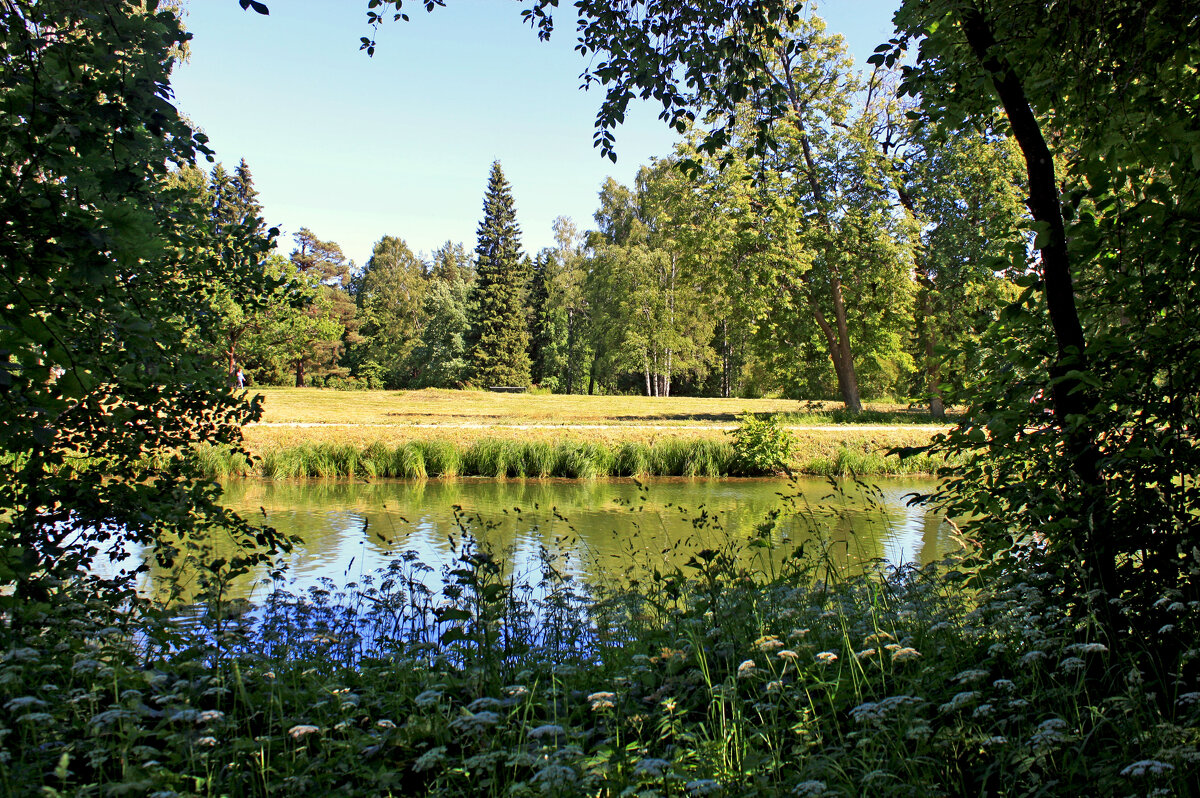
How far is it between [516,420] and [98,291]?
64.5 feet

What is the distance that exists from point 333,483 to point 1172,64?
14.1m

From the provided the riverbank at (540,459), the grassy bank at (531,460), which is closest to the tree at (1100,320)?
the grassy bank at (531,460)

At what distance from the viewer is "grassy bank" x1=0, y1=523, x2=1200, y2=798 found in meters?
2.10

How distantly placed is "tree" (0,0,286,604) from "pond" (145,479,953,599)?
1643 mm

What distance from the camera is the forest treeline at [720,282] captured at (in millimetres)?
21062

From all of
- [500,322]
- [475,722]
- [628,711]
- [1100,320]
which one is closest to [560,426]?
[1100,320]

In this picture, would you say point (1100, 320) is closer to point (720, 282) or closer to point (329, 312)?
point (720, 282)

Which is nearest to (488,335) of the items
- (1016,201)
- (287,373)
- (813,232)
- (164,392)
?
(287,373)

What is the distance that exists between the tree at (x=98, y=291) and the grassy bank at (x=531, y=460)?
10.6 m

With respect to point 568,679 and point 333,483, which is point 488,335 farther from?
point 568,679

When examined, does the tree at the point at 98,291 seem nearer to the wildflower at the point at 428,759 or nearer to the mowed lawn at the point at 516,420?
the wildflower at the point at 428,759

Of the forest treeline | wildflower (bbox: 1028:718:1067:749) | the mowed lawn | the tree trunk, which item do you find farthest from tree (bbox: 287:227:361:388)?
wildflower (bbox: 1028:718:1067:749)

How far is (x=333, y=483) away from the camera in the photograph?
49.0 feet

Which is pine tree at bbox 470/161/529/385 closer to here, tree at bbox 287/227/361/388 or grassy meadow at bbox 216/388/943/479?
tree at bbox 287/227/361/388
